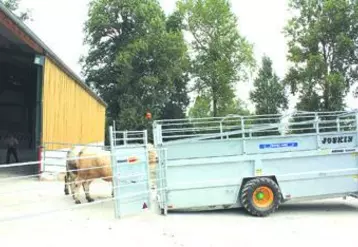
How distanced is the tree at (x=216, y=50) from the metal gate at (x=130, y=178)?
1777 inches

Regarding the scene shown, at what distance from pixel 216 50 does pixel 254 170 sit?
4644 centimetres

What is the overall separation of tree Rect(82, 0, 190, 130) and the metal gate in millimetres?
37394

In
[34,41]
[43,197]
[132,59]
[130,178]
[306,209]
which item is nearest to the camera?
Result: [130,178]

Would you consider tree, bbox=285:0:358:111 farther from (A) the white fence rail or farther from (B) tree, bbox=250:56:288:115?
(A) the white fence rail

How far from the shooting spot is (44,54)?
20219mm

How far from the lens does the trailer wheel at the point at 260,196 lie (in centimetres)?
1095

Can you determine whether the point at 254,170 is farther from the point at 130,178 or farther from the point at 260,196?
the point at 130,178

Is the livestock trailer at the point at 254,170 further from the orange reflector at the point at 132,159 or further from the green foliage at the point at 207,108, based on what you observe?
the green foliage at the point at 207,108

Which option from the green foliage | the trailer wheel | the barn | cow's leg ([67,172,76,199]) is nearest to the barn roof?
the barn

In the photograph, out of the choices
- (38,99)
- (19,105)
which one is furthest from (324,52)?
(38,99)

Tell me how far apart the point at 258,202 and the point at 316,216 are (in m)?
1.19

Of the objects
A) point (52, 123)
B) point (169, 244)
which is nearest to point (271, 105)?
point (52, 123)

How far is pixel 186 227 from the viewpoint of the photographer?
9.90 metres

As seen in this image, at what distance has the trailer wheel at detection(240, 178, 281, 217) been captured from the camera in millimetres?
10953
